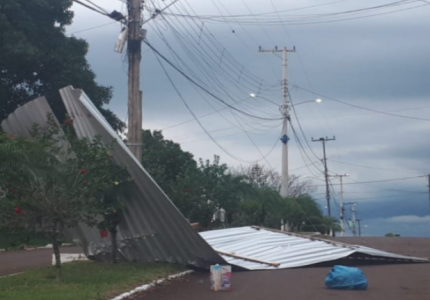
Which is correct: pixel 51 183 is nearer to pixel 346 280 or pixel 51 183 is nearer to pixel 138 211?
pixel 138 211


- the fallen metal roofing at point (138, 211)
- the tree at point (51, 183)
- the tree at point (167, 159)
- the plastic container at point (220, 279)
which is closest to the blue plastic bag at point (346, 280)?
the plastic container at point (220, 279)

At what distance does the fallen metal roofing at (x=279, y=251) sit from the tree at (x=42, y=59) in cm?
1067

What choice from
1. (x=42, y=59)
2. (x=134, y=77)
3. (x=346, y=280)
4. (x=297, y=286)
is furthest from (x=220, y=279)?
(x=42, y=59)

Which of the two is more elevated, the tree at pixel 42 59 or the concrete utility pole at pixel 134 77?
the tree at pixel 42 59

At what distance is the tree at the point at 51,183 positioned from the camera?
13578mm

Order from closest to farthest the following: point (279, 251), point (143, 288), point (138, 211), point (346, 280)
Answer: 1. point (143, 288)
2. point (346, 280)
3. point (138, 211)
4. point (279, 251)

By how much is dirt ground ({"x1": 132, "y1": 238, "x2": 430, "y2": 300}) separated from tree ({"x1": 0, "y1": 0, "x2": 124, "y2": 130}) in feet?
48.9

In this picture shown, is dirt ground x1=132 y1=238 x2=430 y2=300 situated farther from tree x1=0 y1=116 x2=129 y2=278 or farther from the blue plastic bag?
tree x1=0 y1=116 x2=129 y2=278

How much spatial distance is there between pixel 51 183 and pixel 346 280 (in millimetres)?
6444

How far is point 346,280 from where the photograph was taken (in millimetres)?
14469

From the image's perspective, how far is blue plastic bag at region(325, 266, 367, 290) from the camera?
14414mm

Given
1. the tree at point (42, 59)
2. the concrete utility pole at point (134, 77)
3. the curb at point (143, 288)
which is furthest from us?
the tree at point (42, 59)

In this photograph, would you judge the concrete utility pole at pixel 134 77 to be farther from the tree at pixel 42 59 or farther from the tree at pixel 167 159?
the tree at pixel 167 159

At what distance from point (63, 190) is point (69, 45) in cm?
1850
